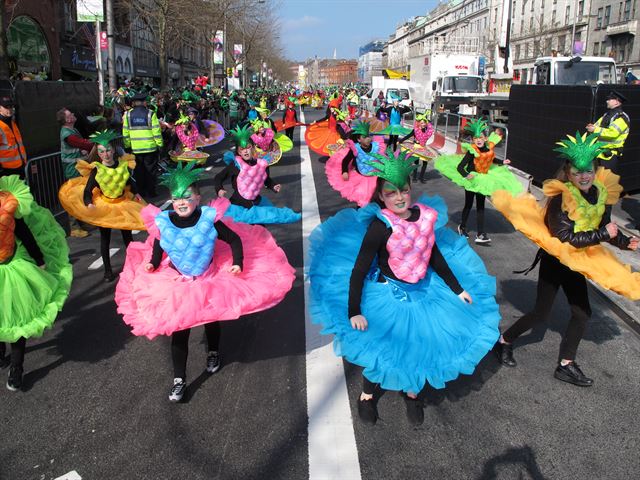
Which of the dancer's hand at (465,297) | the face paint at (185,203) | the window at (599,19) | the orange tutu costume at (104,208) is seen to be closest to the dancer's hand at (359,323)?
the dancer's hand at (465,297)

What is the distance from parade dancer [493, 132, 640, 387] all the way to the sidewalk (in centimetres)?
150

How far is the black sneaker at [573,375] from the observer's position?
437 cm

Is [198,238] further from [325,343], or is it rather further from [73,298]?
[73,298]

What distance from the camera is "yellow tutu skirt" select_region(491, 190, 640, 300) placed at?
13.0 feet

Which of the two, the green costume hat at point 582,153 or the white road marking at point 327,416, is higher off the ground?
the green costume hat at point 582,153

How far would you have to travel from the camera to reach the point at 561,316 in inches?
226

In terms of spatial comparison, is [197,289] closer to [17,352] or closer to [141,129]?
[17,352]

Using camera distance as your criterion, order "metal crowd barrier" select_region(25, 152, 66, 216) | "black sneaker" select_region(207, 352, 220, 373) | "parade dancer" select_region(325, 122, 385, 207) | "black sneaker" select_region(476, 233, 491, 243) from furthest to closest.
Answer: "metal crowd barrier" select_region(25, 152, 66, 216) → "parade dancer" select_region(325, 122, 385, 207) → "black sneaker" select_region(476, 233, 491, 243) → "black sneaker" select_region(207, 352, 220, 373)

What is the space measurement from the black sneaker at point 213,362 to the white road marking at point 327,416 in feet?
2.55

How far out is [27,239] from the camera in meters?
4.39

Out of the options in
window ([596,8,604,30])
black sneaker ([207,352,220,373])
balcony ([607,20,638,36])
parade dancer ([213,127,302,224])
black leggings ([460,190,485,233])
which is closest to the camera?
black sneaker ([207,352,220,373])

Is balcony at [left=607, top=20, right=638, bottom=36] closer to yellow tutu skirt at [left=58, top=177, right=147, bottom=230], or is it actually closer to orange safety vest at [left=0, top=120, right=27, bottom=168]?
orange safety vest at [left=0, top=120, right=27, bottom=168]

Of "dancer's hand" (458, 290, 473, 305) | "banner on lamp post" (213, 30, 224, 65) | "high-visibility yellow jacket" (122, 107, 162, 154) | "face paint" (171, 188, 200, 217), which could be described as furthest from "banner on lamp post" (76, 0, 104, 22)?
"banner on lamp post" (213, 30, 224, 65)

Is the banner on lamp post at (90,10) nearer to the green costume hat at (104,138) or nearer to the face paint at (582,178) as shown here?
the green costume hat at (104,138)
